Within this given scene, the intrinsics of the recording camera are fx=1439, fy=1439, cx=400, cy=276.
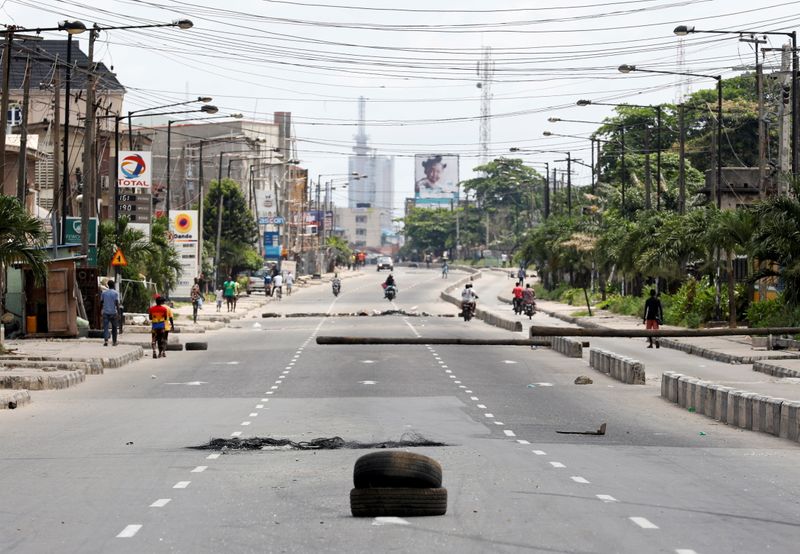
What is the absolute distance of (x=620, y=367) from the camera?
34.4 m

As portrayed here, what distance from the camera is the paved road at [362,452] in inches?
466

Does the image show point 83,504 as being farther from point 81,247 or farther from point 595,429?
point 81,247

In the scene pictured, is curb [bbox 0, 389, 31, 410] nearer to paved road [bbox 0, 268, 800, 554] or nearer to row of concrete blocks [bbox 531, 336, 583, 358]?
paved road [bbox 0, 268, 800, 554]

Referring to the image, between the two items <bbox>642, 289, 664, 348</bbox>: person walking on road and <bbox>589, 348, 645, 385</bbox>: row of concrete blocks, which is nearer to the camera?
<bbox>589, 348, 645, 385</bbox>: row of concrete blocks

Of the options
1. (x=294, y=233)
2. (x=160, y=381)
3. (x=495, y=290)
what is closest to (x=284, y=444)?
(x=160, y=381)

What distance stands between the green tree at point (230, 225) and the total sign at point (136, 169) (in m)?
47.9

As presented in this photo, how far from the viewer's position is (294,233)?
18288cm

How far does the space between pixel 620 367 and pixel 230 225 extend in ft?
265

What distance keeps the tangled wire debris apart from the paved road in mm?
448

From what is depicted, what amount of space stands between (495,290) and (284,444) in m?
101

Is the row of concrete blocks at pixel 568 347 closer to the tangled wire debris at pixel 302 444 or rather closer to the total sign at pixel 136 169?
the tangled wire debris at pixel 302 444

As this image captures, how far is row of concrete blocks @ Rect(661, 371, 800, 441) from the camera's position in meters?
21.7

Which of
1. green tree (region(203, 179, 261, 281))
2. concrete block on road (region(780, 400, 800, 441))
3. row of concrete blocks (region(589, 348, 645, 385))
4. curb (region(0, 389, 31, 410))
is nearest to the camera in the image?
concrete block on road (region(780, 400, 800, 441))

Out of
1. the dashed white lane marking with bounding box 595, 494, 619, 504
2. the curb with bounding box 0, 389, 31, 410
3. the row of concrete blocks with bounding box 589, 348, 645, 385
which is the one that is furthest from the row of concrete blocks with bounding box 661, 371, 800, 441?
the curb with bounding box 0, 389, 31, 410
